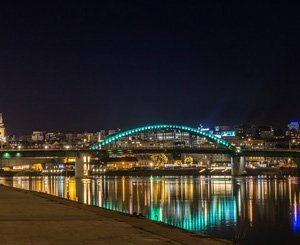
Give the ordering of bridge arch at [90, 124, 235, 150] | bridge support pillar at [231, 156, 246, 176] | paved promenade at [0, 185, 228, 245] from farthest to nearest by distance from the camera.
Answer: bridge arch at [90, 124, 235, 150] → bridge support pillar at [231, 156, 246, 176] → paved promenade at [0, 185, 228, 245]

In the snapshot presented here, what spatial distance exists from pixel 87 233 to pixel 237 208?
2956 cm

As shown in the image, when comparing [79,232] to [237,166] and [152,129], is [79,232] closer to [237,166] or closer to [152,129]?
[237,166]

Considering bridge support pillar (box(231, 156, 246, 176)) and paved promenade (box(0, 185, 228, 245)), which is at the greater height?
paved promenade (box(0, 185, 228, 245))

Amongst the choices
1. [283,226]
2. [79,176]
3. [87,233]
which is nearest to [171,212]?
[283,226]

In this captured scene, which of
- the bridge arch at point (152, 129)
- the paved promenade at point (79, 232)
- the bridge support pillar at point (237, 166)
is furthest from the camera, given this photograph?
the bridge arch at point (152, 129)

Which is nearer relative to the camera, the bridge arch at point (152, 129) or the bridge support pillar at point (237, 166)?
the bridge support pillar at point (237, 166)

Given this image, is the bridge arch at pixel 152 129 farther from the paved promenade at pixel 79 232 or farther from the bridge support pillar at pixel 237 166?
the paved promenade at pixel 79 232

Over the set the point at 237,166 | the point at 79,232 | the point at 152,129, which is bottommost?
the point at 237,166

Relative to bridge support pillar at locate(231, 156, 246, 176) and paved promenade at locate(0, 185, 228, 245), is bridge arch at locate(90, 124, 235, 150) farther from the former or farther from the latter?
paved promenade at locate(0, 185, 228, 245)

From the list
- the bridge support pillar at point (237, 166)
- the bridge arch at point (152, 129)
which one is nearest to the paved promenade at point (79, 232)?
the bridge support pillar at point (237, 166)

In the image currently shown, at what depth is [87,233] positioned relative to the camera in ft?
62.2

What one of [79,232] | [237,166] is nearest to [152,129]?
[237,166]

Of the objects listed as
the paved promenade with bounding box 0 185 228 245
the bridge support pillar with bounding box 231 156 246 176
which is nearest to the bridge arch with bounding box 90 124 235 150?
→ the bridge support pillar with bounding box 231 156 246 176

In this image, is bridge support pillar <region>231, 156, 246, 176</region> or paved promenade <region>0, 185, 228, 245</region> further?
bridge support pillar <region>231, 156, 246, 176</region>
